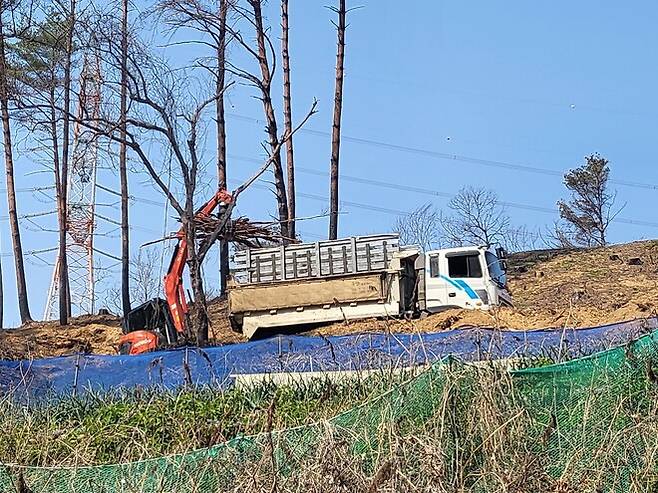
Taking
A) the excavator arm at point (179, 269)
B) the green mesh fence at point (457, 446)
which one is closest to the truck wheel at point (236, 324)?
the excavator arm at point (179, 269)

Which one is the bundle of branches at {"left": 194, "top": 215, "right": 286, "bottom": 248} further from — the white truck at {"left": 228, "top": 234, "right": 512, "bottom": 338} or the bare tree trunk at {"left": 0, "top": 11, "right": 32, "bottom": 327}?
the bare tree trunk at {"left": 0, "top": 11, "right": 32, "bottom": 327}

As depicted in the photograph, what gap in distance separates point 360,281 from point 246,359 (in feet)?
25.6

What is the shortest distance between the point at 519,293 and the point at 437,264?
4.98m

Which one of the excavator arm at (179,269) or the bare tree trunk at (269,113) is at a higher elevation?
the bare tree trunk at (269,113)

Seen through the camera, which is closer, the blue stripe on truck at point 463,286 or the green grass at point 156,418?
the green grass at point 156,418

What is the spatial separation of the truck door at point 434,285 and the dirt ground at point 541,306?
1.01 meters

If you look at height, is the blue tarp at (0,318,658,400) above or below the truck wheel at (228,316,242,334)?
below

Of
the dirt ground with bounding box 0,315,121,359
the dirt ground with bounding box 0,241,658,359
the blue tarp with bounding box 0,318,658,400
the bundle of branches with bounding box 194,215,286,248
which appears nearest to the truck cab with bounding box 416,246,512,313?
the dirt ground with bounding box 0,241,658,359

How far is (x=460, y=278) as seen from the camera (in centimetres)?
1988

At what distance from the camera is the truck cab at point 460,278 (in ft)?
64.6

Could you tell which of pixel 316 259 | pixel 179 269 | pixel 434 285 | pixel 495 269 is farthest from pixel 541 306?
pixel 179 269

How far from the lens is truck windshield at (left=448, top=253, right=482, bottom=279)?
19734 millimetres

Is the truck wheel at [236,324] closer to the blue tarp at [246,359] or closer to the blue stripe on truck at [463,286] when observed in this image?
the blue stripe on truck at [463,286]

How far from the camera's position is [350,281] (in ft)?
64.5
